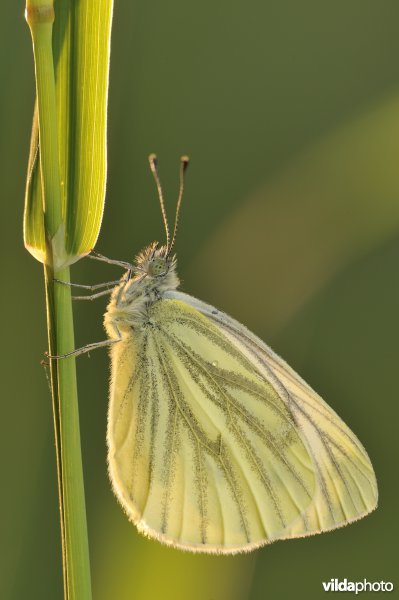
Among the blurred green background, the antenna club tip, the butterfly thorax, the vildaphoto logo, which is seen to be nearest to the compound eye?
the butterfly thorax

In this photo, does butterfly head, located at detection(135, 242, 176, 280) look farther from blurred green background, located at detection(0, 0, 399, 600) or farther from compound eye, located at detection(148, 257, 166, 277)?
blurred green background, located at detection(0, 0, 399, 600)

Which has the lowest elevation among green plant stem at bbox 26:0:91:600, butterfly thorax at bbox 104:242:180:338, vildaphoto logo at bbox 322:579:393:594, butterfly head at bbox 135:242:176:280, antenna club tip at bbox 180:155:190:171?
vildaphoto logo at bbox 322:579:393:594

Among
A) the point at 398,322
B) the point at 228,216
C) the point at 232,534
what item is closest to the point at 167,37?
the point at 228,216

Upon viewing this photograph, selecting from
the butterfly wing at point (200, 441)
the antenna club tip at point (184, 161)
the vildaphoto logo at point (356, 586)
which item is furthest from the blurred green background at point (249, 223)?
the antenna club tip at point (184, 161)

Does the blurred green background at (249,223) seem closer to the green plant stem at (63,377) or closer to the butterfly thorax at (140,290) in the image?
the butterfly thorax at (140,290)

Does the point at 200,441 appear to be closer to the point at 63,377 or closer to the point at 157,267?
the point at 157,267

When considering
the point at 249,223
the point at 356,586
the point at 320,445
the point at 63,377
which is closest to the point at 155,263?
the point at 320,445

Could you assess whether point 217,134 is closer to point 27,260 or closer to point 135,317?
point 27,260

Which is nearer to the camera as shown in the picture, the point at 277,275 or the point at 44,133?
the point at 44,133
